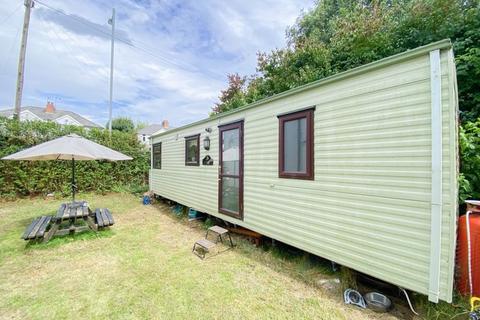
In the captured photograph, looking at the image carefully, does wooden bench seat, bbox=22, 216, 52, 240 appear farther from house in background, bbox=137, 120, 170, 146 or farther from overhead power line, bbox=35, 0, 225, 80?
house in background, bbox=137, 120, 170, 146

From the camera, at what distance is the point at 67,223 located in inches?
226

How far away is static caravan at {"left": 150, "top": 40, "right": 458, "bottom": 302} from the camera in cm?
209

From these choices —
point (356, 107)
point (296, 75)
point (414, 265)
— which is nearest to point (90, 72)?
point (296, 75)

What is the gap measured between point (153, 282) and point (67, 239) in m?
2.89

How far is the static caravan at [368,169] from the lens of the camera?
2.09m

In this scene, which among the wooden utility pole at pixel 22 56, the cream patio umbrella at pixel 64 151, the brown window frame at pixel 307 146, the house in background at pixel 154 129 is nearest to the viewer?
the brown window frame at pixel 307 146

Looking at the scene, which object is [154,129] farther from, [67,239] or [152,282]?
[152,282]

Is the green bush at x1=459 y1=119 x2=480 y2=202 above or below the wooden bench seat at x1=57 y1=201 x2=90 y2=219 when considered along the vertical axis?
above

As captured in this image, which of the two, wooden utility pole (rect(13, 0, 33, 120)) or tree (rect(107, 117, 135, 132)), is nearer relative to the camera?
wooden utility pole (rect(13, 0, 33, 120))

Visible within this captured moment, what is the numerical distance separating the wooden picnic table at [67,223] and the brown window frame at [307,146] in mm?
4110

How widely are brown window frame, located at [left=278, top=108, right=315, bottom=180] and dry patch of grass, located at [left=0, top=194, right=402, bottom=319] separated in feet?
4.75

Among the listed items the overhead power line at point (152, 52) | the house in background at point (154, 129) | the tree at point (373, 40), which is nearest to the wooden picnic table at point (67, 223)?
the tree at point (373, 40)

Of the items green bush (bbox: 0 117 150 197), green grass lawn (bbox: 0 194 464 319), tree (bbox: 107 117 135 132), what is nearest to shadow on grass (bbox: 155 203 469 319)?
green grass lawn (bbox: 0 194 464 319)

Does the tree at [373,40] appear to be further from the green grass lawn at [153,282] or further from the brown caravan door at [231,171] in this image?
the green grass lawn at [153,282]
